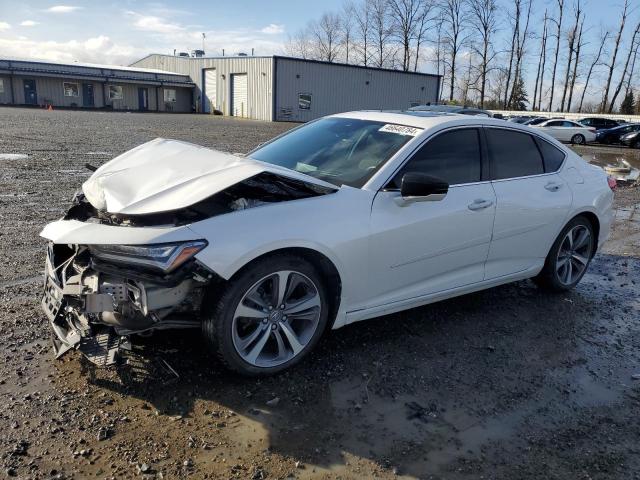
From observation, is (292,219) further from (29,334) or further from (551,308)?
(551,308)

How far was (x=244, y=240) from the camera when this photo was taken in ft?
10.2

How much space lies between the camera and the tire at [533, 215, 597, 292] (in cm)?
518

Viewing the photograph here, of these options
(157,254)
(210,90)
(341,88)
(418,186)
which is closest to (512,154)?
(418,186)

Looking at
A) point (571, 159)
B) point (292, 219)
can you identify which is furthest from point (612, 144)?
point (292, 219)

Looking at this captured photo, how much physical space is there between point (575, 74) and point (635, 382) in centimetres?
7050

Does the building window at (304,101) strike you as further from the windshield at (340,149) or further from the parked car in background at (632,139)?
the windshield at (340,149)

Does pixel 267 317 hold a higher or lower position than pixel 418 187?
lower

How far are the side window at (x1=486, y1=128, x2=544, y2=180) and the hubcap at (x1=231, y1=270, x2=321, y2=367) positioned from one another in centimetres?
204

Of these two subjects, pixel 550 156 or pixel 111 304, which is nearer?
pixel 111 304

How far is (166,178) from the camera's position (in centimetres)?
355

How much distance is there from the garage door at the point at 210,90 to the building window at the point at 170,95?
14.0 ft

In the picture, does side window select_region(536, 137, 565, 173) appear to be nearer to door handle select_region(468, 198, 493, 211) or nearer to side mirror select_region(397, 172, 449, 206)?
door handle select_region(468, 198, 493, 211)

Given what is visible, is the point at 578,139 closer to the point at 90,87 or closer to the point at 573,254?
the point at 573,254

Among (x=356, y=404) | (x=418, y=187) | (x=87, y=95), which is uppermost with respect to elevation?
(x=87, y=95)
